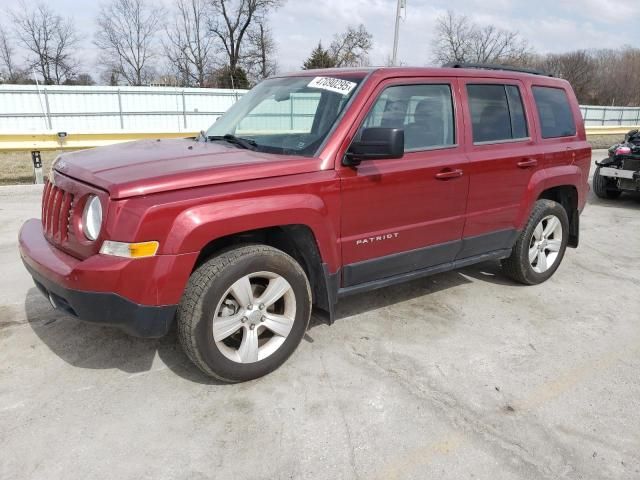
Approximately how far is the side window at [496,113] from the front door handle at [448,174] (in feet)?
1.17

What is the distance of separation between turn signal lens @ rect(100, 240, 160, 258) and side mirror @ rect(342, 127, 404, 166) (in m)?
1.33

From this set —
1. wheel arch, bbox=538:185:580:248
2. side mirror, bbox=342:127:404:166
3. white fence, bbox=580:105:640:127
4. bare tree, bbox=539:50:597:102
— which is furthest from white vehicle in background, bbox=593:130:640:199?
bare tree, bbox=539:50:597:102

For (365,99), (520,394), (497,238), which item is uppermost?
(365,99)

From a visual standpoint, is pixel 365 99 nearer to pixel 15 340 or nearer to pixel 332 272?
pixel 332 272

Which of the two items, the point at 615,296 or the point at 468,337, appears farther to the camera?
the point at 615,296

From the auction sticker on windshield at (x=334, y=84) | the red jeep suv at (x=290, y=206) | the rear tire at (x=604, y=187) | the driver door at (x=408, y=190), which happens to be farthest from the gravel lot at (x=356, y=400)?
the rear tire at (x=604, y=187)

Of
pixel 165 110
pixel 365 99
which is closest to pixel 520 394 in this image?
pixel 365 99

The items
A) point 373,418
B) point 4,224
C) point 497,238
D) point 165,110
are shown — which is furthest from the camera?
point 165,110

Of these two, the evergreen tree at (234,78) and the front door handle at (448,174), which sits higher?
the evergreen tree at (234,78)

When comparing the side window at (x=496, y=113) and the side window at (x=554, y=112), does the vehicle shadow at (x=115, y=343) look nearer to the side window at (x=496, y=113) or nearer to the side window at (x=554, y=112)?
the side window at (x=496, y=113)

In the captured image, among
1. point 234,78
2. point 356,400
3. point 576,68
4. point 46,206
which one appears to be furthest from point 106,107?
point 576,68

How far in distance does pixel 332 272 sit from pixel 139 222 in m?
1.28

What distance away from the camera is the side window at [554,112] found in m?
4.62

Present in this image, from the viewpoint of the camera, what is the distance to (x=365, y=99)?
3.38m
